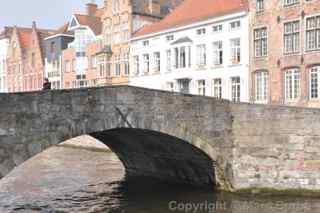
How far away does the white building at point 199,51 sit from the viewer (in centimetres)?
3105

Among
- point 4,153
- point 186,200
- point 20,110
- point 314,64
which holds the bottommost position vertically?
point 186,200

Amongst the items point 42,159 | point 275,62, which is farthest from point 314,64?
point 42,159

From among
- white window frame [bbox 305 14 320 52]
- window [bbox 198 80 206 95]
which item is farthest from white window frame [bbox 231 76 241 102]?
white window frame [bbox 305 14 320 52]

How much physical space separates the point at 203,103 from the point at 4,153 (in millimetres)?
6536

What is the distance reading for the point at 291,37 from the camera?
2842 cm

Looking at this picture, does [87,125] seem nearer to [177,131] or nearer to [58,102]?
[58,102]

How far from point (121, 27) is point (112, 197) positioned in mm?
26014

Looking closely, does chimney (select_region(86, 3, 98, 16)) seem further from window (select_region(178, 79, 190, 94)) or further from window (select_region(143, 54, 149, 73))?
window (select_region(178, 79, 190, 94))

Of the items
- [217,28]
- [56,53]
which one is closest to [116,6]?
[56,53]

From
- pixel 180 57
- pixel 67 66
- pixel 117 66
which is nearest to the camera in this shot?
pixel 180 57

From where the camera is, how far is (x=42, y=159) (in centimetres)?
2942

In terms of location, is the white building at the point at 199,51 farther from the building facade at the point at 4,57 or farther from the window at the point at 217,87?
the building facade at the point at 4,57

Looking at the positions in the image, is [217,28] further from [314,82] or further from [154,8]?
[154,8]

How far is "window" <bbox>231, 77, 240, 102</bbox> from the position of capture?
3123 centimetres
